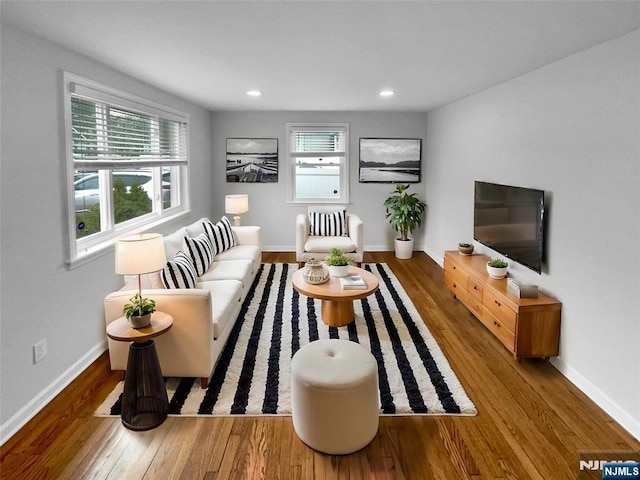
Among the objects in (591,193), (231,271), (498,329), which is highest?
(591,193)

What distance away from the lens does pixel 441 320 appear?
4.16m

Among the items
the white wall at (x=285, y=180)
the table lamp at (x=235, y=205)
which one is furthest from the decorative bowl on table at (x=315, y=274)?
the white wall at (x=285, y=180)

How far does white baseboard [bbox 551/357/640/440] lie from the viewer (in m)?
2.49

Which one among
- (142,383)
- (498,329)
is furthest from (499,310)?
(142,383)

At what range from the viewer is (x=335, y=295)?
372 centimetres

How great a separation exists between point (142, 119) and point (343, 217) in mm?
2961

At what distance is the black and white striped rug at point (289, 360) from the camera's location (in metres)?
2.74

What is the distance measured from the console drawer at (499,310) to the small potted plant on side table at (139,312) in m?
2.48

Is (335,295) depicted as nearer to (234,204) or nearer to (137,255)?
(137,255)

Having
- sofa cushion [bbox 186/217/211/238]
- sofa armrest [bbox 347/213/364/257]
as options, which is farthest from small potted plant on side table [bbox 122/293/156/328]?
sofa armrest [bbox 347/213/364/257]

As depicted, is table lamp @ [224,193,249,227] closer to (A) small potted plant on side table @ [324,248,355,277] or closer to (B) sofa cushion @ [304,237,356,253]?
(B) sofa cushion @ [304,237,356,253]

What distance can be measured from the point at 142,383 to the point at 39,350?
2.36 ft

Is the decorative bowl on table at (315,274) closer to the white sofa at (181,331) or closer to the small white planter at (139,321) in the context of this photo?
the white sofa at (181,331)

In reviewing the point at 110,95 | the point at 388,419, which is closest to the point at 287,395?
the point at 388,419
